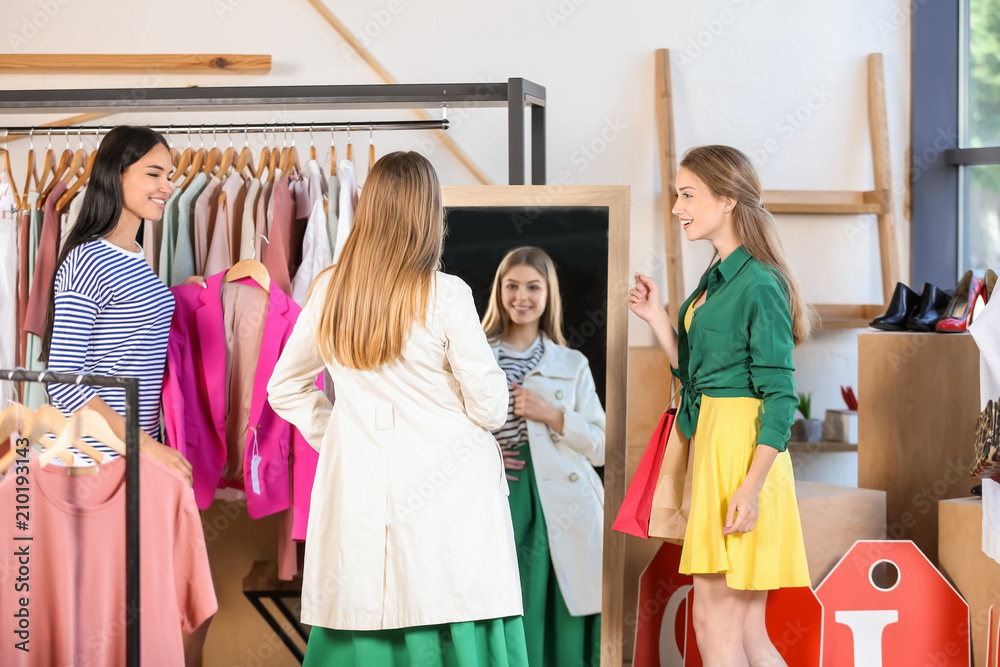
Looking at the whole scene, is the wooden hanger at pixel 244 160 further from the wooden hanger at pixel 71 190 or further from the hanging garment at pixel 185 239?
the wooden hanger at pixel 71 190

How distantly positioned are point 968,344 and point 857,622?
102cm

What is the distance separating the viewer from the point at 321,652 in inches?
77.8

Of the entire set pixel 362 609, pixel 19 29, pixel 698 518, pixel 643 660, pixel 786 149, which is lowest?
pixel 643 660

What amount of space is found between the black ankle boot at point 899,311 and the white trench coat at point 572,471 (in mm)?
1106

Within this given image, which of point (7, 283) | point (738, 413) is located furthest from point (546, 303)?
point (7, 283)

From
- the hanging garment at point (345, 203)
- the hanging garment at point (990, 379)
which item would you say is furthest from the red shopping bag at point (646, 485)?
the hanging garment at point (345, 203)

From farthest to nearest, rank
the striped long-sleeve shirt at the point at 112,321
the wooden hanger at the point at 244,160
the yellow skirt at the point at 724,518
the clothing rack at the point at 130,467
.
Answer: the wooden hanger at the point at 244,160 → the striped long-sleeve shirt at the point at 112,321 → the yellow skirt at the point at 724,518 → the clothing rack at the point at 130,467

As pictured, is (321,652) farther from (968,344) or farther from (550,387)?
(968,344)

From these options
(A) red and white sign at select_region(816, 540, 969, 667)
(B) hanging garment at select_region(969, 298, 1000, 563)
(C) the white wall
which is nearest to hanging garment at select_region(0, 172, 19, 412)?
(C) the white wall

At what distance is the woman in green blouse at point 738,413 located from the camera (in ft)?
6.45

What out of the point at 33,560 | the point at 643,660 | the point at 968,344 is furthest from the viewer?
the point at 968,344

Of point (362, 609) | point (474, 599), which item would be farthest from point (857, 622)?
point (362, 609)

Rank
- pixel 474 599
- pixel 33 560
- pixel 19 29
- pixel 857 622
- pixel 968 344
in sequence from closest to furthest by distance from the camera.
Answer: pixel 33 560 < pixel 474 599 < pixel 857 622 < pixel 968 344 < pixel 19 29

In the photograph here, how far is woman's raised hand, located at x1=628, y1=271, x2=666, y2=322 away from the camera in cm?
225
